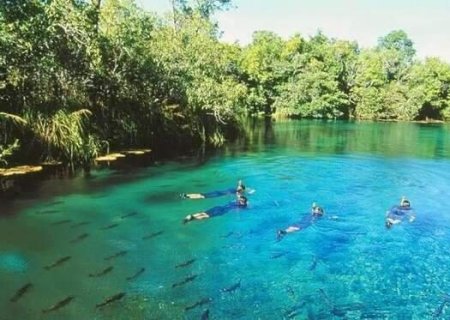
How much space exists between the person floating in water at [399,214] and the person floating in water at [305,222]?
2.41m

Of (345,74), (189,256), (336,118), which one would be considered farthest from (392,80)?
(189,256)

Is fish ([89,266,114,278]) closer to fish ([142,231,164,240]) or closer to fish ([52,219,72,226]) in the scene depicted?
fish ([142,231,164,240])

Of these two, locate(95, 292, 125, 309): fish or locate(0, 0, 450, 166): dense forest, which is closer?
locate(95, 292, 125, 309): fish

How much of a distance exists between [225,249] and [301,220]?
4.29 m

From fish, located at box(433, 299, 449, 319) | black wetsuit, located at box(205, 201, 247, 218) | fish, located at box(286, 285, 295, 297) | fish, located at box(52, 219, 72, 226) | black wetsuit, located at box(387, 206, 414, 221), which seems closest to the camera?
fish, located at box(433, 299, 449, 319)

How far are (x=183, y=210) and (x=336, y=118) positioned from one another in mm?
68388

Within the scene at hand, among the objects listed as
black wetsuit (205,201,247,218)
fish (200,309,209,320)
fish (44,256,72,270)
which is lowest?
fish (200,309,209,320)

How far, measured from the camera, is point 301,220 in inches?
693

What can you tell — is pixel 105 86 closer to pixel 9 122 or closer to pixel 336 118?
pixel 9 122

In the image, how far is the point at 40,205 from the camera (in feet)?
59.0

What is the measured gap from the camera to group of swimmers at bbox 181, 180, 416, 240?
16.9m

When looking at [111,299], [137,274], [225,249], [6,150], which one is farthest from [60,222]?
[6,150]

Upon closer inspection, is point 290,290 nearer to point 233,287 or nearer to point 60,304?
point 233,287

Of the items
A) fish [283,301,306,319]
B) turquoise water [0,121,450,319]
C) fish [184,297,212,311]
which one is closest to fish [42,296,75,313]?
turquoise water [0,121,450,319]
